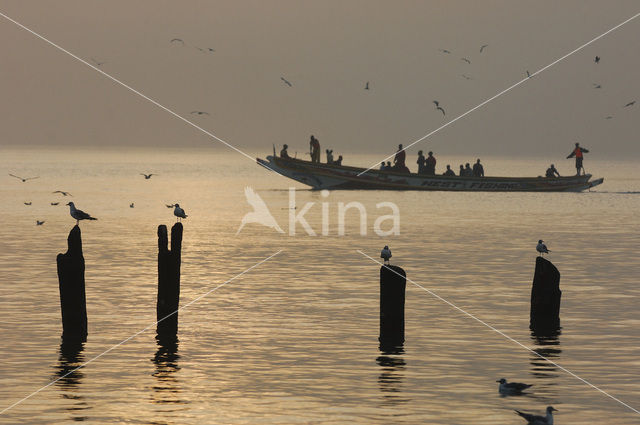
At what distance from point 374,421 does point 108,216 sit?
55554mm

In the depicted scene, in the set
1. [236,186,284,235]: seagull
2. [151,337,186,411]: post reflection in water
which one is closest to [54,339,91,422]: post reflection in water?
[151,337,186,411]: post reflection in water

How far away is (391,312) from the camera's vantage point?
23359 mm

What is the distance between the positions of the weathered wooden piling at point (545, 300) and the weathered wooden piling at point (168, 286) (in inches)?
315

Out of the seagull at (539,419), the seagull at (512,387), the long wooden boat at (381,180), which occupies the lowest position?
the seagull at (539,419)

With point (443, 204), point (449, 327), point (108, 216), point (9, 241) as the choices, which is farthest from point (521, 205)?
point (449, 327)

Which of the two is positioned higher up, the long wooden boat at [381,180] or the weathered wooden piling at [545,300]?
the long wooden boat at [381,180]

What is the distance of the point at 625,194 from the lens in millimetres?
110812

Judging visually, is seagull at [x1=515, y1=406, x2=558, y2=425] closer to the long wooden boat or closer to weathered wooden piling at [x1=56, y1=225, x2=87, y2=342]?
weathered wooden piling at [x1=56, y1=225, x2=87, y2=342]

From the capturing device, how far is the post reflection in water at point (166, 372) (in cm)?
1945

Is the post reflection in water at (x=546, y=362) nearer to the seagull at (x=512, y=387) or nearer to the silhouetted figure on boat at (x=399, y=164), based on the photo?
the seagull at (x=512, y=387)

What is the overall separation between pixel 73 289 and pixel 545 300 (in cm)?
1045

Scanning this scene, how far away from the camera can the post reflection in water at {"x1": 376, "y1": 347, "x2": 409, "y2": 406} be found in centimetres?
1945

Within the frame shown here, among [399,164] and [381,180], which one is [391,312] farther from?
[399,164]

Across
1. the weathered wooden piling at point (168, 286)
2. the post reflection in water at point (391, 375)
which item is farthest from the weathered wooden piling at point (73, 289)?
the post reflection in water at point (391, 375)
